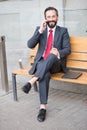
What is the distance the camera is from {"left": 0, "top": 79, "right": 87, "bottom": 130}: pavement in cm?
392

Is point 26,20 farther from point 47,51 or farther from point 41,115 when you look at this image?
point 41,115

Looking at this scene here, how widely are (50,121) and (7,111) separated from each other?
0.75 m

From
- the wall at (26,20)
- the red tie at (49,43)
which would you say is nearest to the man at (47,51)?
the red tie at (49,43)

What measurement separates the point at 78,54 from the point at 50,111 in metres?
0.97

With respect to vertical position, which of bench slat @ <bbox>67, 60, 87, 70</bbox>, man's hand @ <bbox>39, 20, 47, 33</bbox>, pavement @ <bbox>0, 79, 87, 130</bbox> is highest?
man's hand @ <bbox>39, 20, 47, 33</bbox>

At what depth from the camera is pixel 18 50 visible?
5.80 m

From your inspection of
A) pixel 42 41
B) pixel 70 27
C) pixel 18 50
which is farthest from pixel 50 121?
pixel 18 50

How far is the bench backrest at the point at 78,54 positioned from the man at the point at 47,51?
0.14m

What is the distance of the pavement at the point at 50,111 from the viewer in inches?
154

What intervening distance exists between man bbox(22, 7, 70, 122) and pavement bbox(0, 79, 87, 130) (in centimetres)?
22

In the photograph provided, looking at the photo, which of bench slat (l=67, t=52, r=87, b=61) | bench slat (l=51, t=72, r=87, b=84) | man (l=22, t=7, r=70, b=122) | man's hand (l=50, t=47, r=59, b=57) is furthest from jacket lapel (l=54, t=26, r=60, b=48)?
bench slat (l=51, t=72, r=87, b=84)

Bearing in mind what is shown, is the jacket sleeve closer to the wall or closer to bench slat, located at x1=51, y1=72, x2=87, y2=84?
bench slat, located at x1=51, y1=72, x2=87, y2=84

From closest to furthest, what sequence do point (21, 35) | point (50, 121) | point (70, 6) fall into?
point (50, 121) → point (70, 6) → point (21, 35)

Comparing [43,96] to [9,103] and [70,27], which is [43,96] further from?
[70,27]
